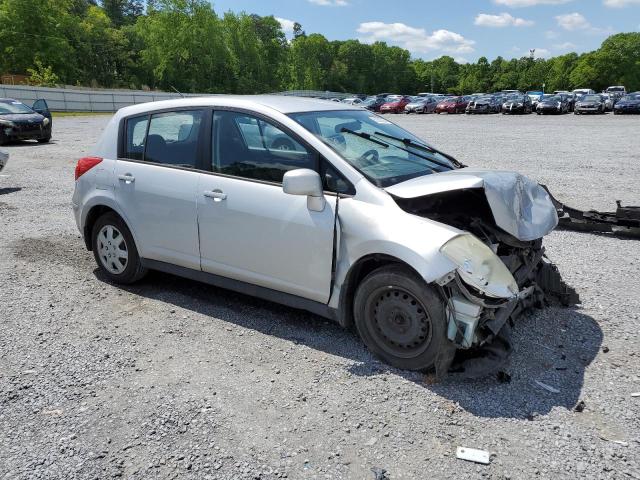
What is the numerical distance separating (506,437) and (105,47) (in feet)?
338

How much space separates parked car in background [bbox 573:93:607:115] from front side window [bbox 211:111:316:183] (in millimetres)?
42793

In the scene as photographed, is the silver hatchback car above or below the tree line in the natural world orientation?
below

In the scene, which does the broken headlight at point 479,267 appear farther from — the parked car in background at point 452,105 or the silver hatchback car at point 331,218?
the parked car in background at point 452,105

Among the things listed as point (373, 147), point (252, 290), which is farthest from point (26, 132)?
point (373, 147)

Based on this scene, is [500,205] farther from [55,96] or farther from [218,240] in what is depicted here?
[55,96]

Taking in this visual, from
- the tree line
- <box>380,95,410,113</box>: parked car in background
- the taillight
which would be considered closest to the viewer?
the taillight

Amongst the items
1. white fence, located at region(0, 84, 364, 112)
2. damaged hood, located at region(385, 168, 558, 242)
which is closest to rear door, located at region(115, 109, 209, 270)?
damaged hood, located at region(385, 168, 558, 242)

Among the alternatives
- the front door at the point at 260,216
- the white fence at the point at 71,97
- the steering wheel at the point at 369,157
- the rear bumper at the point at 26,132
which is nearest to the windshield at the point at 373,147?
the steering wheel at the point at 369,157

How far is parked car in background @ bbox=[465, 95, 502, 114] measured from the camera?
1857 inches

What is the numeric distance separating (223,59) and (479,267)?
102m

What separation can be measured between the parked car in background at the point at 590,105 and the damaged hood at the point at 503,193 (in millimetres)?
42161

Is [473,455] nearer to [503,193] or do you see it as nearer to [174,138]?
[503,193]

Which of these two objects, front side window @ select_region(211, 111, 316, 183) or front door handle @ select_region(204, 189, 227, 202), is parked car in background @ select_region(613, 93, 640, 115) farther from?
front door handle @ select_region(204, 189, 227, 202)

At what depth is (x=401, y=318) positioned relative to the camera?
11.7 ft
